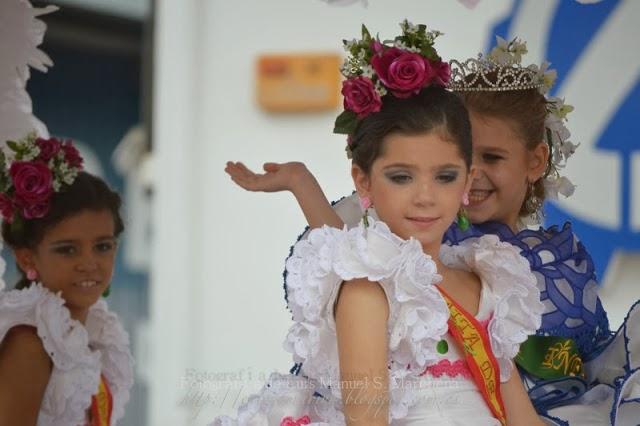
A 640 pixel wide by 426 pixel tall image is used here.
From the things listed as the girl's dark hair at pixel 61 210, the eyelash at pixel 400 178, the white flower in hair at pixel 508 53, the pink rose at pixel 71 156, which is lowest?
the girl's dark hair at pixel 61 210

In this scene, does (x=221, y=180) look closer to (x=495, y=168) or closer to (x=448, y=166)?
(x=495, y=168)

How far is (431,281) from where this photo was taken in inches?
71.2

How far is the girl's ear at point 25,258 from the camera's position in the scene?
250cm

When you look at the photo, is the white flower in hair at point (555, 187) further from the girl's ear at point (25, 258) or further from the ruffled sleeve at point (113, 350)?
the girl's ear at point (25, 258)

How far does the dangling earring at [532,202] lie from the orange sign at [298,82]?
1034mm

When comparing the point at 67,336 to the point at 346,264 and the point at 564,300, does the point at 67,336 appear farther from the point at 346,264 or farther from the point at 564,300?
→ the point at 564,300

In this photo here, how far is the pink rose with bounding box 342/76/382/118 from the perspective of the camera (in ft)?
6.17

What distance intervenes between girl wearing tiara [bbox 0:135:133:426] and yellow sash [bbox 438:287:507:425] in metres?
0.90

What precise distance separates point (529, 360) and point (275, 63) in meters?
1.51

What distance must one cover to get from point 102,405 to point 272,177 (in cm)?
71

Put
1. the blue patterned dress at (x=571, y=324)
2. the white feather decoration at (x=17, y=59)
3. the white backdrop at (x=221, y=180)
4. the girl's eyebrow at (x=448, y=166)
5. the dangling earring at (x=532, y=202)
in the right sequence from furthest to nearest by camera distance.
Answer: the white backdrop at (x=221, y=180) < the white feather decoration at (x=17, y=59) < the dangling earring at (x=532, y=202) < the blue patterned dress at (x=571, y=324) < the girl's eyebrow at (x=448, y=166)

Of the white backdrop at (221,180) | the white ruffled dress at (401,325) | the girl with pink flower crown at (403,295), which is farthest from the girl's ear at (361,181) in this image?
the white backdrop at (221,180)

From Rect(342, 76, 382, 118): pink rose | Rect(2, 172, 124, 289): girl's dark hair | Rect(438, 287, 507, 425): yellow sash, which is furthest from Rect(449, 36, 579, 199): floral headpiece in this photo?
Rect(2, 172, 124, 289): girl's dark hair

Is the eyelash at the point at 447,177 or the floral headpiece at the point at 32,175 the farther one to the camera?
the floral headpiece at the point at 32,175
